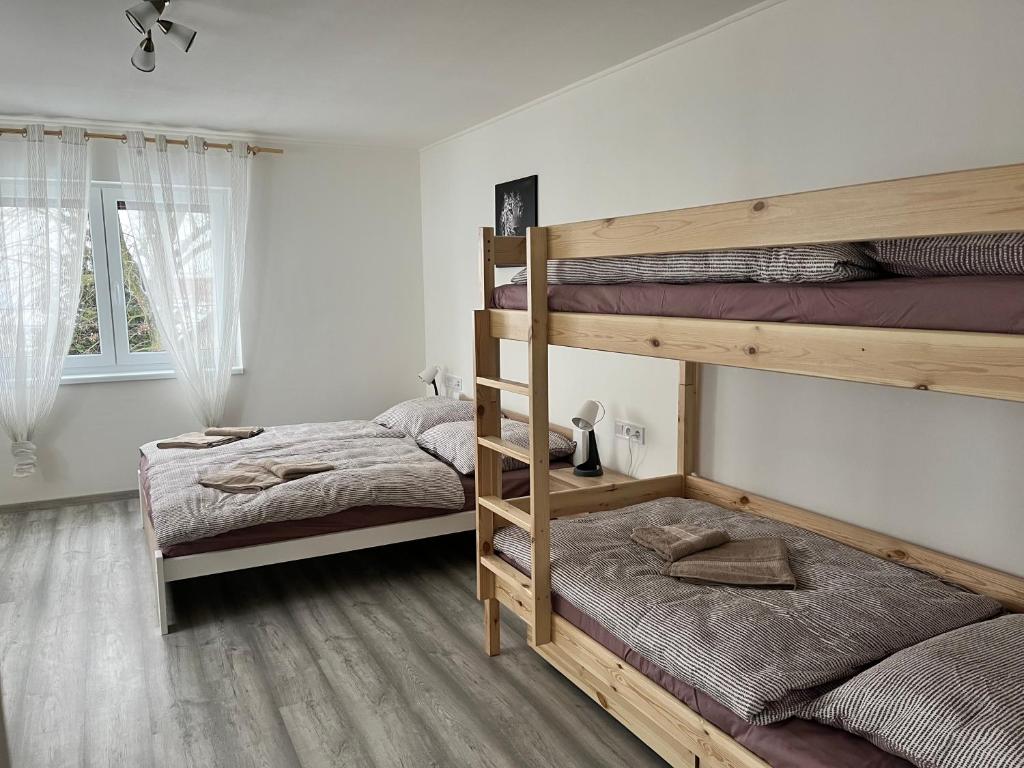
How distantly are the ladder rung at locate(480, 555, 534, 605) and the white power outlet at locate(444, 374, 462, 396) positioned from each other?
2.59 meters

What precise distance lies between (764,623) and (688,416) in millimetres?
1320

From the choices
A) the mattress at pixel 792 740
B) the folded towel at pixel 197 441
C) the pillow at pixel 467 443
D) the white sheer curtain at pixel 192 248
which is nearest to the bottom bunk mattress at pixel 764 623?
the mattress at pixel 792 740

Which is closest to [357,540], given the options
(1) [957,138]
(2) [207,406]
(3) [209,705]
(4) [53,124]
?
(3) [209,705]

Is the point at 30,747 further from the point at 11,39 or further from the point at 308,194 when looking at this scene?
the point at 308,194

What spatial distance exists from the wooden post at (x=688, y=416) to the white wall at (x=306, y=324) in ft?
9.73

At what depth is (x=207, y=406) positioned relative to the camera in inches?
195

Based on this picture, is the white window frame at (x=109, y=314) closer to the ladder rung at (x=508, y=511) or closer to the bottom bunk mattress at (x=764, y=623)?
the ladder rung at (x=508, y=511)

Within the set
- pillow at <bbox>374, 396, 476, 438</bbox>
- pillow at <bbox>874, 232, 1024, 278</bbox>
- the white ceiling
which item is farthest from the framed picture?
pillow at <bbox>874, 232, 1024, 278</bbox>

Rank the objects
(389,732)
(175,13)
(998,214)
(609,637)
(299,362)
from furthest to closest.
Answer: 1. (299,362)
2. (175,13)
3. (389,732)
4. (609,637)
5. (998,214)

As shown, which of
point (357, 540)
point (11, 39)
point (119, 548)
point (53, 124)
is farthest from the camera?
point (53, 124)

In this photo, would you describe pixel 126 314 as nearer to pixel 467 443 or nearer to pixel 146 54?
pixel 146 54

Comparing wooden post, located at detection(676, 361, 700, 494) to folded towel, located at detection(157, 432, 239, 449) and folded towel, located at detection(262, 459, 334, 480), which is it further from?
folded towel, located at detection(157, 432, 239, 449)

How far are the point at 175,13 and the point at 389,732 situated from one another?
8.27ft

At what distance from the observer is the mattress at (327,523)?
10.2 feet
